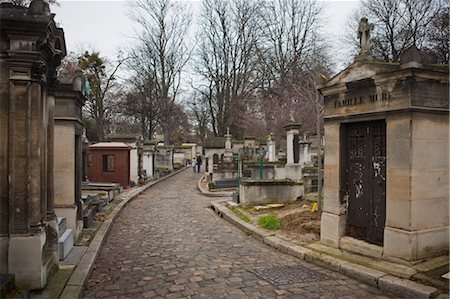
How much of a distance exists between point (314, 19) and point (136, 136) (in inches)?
901

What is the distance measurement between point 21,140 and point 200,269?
10.6 feet

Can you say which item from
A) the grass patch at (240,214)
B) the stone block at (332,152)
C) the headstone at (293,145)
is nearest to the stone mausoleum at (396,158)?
the stone block at (332,152)

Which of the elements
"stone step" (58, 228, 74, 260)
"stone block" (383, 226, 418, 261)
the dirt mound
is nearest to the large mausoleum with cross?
"stone block" (383, 226, 418, 261)

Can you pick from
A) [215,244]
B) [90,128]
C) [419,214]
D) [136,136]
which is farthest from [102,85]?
[419,214]

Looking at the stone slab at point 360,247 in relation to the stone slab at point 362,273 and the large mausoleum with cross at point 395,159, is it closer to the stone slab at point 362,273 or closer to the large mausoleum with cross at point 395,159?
the large mausoleum with cross at point 395,159

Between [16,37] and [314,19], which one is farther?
[314,19]

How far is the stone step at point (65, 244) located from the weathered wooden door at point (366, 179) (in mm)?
4868

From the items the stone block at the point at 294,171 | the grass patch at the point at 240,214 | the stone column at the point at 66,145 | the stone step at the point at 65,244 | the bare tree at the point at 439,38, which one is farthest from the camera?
the bare tree at the point at 439,38

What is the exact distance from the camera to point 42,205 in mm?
4801

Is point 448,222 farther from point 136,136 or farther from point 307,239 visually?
point 136,136

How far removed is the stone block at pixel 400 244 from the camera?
5109mm

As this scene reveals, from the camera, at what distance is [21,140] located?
4.29 metres

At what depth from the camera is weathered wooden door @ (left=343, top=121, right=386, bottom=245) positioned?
578 cm

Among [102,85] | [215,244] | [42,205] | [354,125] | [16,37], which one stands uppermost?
[102,85]
